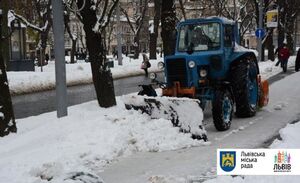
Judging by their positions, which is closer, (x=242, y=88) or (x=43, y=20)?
(x=242, y=88)

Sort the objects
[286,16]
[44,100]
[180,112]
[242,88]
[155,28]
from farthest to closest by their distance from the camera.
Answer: [286,16] < [155,28] < [44,100] < [242,88] < [180,112]

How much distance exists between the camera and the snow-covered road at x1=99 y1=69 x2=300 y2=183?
26.0 feet

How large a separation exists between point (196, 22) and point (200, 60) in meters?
1.24

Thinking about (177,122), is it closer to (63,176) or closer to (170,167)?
(170,167)

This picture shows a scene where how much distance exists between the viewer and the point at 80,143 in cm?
932

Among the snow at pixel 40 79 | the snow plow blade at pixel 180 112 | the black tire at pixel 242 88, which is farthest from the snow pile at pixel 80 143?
the snow at pixel 40 79

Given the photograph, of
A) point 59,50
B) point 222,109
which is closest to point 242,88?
point 222,109

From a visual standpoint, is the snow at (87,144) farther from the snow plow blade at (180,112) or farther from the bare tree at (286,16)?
the bare tree at (286,16)

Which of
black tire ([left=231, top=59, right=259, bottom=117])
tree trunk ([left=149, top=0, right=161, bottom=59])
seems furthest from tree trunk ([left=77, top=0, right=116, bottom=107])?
tree trunk ([left=149, top=0, right=161, bottom=59])

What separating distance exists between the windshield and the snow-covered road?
1.84 m

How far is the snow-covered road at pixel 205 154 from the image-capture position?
26.0 ft

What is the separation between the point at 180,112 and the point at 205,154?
1.50 meters

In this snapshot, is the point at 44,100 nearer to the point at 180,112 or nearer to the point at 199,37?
the point at 199,37

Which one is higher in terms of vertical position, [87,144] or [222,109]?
[222,109]
